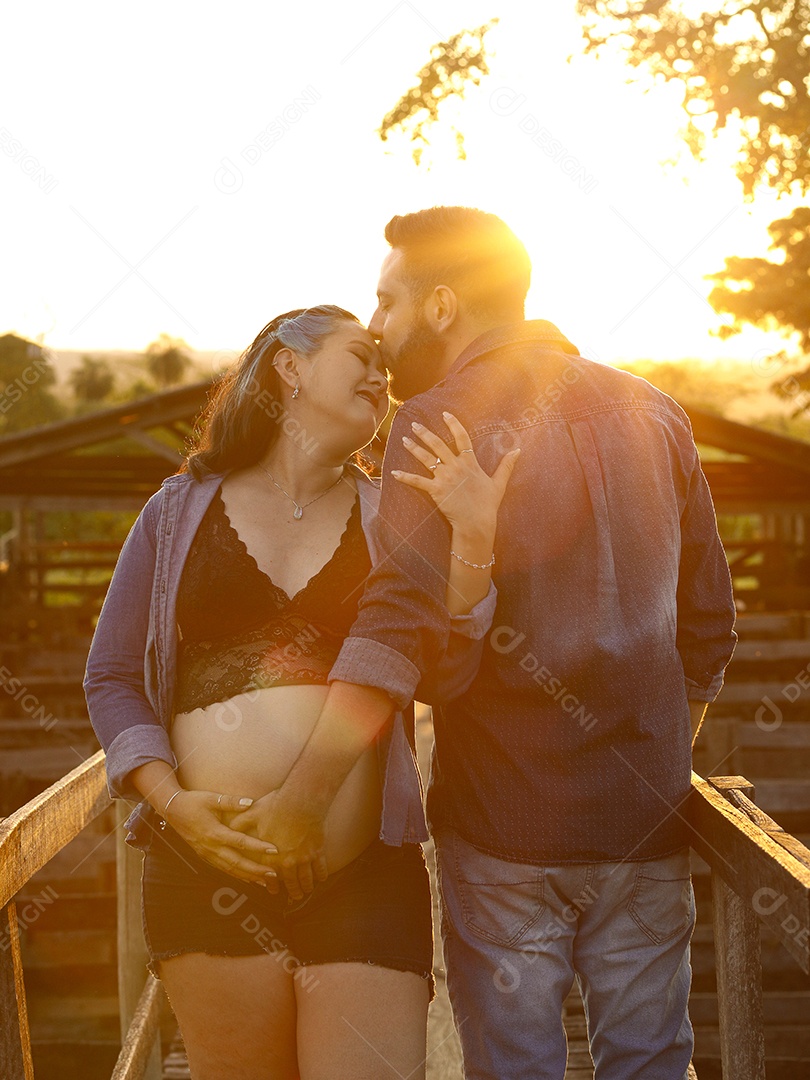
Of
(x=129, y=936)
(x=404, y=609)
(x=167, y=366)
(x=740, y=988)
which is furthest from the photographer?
(x=167, y=366)

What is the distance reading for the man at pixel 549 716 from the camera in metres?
2.02

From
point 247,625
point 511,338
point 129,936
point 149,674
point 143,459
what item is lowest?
point 129,936

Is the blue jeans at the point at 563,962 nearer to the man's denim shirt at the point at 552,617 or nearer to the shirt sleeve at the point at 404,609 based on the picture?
the man's denim shirt at the point at 552,617

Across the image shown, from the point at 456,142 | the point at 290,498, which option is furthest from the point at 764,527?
the point at 290,498

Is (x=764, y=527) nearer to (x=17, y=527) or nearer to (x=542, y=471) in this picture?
(x=17, y=527)

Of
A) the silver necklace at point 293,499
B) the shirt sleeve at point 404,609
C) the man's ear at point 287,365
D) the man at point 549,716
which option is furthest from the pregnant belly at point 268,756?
the man's ear at point 287,365

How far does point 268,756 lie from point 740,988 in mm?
1062

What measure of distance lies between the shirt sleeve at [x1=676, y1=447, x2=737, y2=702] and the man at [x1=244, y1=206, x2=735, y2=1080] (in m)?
0.15

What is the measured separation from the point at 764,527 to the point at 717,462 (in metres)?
5.03

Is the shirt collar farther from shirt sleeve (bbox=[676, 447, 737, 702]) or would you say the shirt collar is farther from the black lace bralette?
the black lace bralette

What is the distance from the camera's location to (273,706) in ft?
7.46

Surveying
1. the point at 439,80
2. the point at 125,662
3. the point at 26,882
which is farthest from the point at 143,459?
the point at 125,662

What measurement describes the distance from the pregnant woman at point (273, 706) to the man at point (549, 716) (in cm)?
9

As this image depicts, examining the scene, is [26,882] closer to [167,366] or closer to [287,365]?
[287,365]
